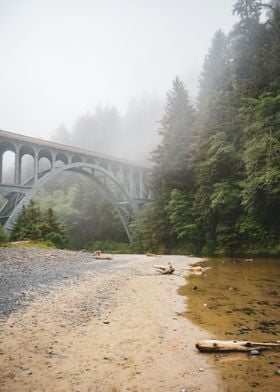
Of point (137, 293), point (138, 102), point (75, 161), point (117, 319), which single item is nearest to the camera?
point (117, 319)

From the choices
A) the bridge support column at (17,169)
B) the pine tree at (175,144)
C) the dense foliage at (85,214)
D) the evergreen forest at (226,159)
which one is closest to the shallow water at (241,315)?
the evergreen forest at (226,159)

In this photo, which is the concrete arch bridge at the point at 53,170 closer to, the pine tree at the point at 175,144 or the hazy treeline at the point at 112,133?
the pine tree at the point at 175,144

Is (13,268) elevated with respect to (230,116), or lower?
lower

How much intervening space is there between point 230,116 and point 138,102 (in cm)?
8247

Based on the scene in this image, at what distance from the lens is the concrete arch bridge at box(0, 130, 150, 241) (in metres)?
27.3

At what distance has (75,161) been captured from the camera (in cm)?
3662

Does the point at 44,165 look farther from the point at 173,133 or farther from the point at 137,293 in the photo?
the point at 137,293

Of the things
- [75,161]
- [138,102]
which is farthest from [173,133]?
[138,102]

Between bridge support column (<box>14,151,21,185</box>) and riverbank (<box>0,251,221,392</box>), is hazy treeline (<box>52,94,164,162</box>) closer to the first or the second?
bridge support column (<box>14,151,21,185</box>)

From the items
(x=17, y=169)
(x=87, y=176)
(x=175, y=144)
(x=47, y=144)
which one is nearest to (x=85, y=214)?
(x=87, y=176)

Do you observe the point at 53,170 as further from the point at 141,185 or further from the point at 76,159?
the point at 141,185

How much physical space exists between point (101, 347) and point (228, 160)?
18.4 m

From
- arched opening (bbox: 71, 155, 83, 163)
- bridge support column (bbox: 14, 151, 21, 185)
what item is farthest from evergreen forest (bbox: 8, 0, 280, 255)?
arched opening (bbox: 71, 155, 83, 163)

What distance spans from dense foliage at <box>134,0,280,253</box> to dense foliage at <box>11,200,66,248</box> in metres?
9.03
